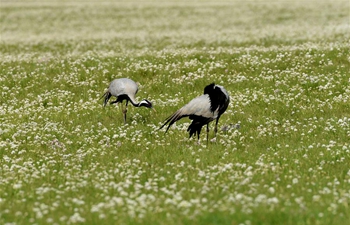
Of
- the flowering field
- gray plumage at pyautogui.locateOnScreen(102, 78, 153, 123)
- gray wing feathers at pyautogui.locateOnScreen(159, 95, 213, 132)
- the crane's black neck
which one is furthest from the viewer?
gray plumage at pyautogui.locateOnScreen(102, 78, 153, 123)

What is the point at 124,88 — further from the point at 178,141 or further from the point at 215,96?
the point at 215,96

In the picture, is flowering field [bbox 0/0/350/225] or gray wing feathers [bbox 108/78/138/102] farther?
gray wing feathers [bbox 108/78/138/102]

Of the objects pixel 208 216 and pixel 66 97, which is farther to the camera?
pixel 66 97

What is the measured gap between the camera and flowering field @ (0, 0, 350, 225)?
866cm

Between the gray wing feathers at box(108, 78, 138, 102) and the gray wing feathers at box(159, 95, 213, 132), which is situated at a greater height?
the gray wing feathers at box(159, 95, 213, 132)

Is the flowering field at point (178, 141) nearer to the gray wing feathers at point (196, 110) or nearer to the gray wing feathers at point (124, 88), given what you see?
the gray wing feathers at point (196, 110)

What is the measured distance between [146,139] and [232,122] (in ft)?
9.48

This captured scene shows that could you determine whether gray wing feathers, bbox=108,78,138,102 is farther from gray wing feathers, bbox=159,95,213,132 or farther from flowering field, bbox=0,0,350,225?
gray wing feathers, bbox=159,95,213,132

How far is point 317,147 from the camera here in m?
12.5

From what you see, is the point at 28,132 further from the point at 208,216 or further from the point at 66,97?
the point at 208,216

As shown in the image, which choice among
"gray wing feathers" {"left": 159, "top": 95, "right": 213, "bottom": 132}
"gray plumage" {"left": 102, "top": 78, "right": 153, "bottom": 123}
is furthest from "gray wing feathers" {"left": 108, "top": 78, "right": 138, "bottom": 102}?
"gray wing feathers" {"left": 159, "top": 95, "right": 213, "bottom": 132}

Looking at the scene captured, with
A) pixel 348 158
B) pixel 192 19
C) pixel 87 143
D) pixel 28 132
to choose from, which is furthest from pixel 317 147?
pixel 192 19

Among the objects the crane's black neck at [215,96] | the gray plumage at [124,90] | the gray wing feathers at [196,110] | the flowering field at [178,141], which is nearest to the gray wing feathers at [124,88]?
the gray plumage at [124,90]

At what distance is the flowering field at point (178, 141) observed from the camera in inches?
341
